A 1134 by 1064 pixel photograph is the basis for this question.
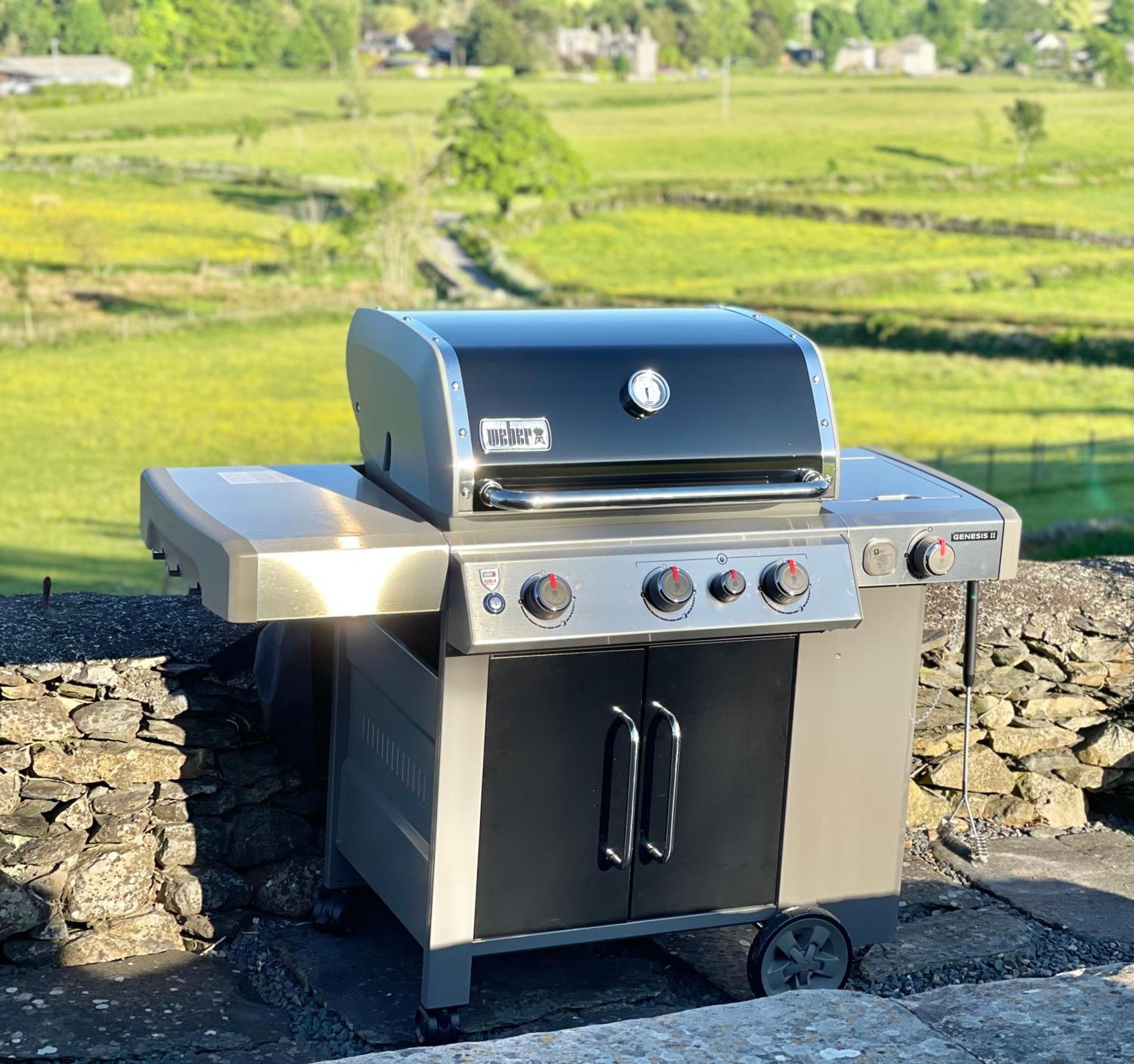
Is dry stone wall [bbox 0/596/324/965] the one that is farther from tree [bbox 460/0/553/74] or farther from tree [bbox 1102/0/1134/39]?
tree [bbox 1102/0/1134/39]

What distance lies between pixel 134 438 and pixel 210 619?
867 inches

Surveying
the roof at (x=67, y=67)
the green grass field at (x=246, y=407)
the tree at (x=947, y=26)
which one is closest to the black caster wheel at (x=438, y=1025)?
the green grass field at (x=246, y=407)

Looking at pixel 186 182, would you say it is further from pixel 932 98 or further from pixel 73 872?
pixel 73 872

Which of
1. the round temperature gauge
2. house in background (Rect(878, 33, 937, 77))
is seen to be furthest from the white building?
the round temperature gauge

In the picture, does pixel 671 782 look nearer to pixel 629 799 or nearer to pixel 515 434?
pixel 629 799

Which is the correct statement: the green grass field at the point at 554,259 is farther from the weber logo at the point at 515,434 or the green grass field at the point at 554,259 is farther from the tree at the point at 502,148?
the weber logo at the point at 515,434

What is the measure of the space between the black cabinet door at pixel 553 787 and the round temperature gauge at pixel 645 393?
1.41 ft

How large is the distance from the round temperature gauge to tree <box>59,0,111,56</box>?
2488 centimetres

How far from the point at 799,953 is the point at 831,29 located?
34.6m

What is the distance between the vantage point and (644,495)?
2941mm

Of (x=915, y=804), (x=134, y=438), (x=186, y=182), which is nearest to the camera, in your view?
(x=915, y=804)

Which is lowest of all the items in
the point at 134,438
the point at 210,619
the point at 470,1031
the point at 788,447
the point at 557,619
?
the point at 134,438

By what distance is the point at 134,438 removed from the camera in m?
25.2

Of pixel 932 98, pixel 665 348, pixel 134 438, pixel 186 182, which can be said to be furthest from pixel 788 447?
pixel 932 98
